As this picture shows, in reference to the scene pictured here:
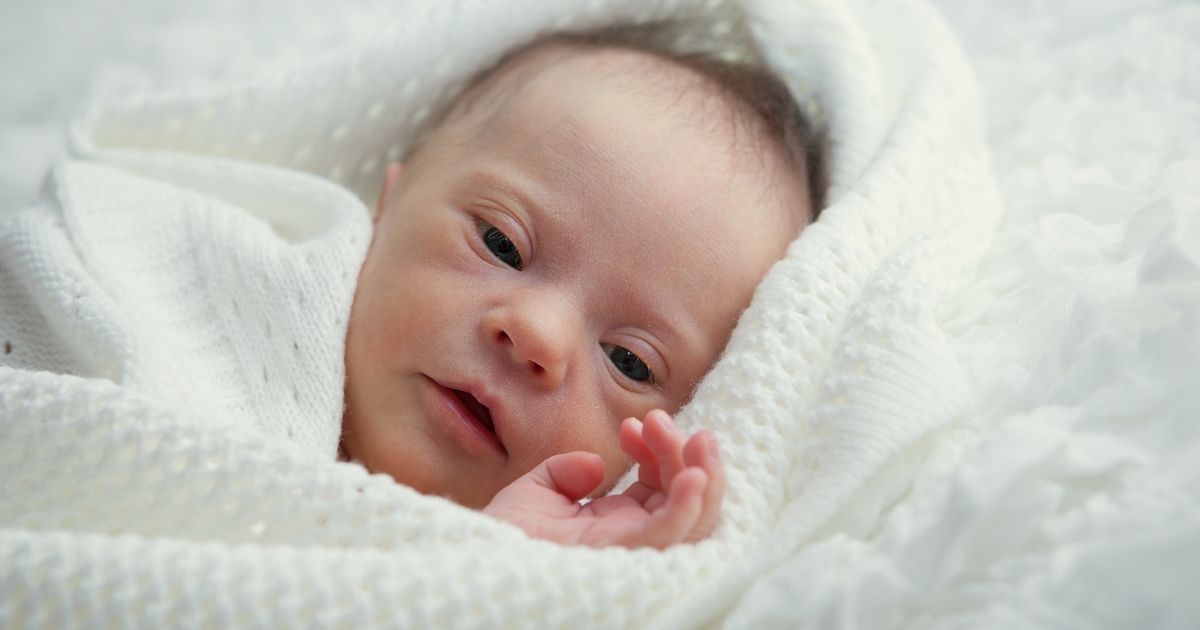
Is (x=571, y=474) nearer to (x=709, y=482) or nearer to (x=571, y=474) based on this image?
(x=571, y=474)

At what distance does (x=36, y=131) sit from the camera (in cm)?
187

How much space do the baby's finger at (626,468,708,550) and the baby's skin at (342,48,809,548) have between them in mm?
69

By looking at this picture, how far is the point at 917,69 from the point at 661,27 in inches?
16.2

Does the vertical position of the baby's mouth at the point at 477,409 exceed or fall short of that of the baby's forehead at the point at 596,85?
it falls short

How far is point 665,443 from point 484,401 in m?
0.26

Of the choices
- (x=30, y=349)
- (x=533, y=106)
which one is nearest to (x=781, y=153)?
(x=533, y=106)

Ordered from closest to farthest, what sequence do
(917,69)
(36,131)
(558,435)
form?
(558,435), (917,69), (36,131)

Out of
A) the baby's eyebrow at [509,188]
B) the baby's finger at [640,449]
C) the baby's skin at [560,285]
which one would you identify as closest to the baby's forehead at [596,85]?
the baby's skin at [560,285]

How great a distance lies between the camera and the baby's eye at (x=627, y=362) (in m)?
1.20

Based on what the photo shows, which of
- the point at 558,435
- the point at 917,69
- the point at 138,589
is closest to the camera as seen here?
the point at 138,589

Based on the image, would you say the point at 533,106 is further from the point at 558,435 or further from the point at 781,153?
the point at 558,435

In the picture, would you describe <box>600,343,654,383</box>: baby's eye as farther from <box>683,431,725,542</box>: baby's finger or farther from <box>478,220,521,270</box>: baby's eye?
<box>683,431,725,542</box>: baby's finger

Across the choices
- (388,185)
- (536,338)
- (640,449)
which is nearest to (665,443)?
(640,449)

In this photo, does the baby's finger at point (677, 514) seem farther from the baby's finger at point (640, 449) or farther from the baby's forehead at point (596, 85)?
the baby's forehead at point (596, 85)
